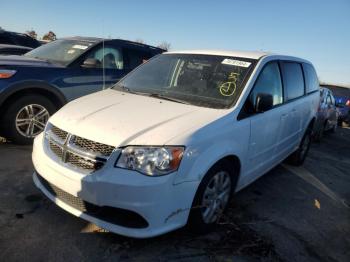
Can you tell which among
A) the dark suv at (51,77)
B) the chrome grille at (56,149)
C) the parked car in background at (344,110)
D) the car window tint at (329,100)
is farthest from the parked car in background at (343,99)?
the chrome grille at (56,149)

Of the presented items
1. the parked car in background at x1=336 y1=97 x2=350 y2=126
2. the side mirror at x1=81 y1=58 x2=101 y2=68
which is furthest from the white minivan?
the parked car in background at x1=336 y1=97 x2=350 y2=126

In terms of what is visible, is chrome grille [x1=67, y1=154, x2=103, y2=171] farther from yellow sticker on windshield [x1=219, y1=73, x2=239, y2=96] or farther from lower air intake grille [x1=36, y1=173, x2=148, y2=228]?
yellow sticker on windshield [x1=219, y1=73, x2=239, y2=96]

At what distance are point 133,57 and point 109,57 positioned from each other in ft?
1.88

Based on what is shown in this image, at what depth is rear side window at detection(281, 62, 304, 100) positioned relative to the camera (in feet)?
16.3

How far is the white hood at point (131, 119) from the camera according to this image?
296 centimetres

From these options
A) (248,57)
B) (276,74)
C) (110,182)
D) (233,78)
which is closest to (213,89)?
(233,78)

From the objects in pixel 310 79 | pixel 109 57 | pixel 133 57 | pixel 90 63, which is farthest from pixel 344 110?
pixel 90 63

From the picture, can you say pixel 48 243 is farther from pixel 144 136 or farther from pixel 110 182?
pixel 144 136

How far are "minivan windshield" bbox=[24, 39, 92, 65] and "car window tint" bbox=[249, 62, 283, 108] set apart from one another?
3190mm

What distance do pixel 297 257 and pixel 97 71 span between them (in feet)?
14.1

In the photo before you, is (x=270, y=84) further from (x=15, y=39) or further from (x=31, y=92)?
(x=15, y=39)

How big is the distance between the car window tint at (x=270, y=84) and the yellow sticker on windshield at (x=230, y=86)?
8.2 inches

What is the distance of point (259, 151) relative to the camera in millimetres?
4152

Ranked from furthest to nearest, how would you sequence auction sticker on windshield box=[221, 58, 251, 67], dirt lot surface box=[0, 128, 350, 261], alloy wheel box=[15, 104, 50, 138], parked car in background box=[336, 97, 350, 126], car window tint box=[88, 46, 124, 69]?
parked car in background box=[336, 97, 350, 126]
car window tint box=[88, 46, 124, 69]
alloy wheel box=[15, 104, 50, 138]
auction sticker on windshield box=[221, 58, 251, 67]
dirt lot surface box=[0, 128, 350, 261]
